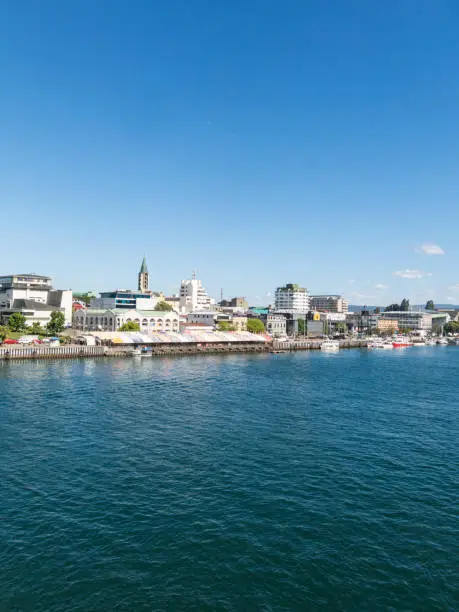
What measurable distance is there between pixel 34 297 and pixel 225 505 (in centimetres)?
15263

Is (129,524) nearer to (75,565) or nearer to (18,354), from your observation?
A: (75,565)

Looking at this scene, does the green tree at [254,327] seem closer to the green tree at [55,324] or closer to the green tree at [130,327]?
the green tree at [130,327]

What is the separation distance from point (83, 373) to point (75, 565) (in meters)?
64.4

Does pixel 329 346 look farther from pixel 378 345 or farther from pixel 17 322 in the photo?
pixel 17 322

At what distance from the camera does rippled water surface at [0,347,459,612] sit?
20.7 metres

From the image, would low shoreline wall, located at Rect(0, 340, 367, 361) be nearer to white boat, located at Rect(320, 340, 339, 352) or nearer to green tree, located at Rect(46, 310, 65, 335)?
white boat, located at Rect(320, 340, 339, 352)

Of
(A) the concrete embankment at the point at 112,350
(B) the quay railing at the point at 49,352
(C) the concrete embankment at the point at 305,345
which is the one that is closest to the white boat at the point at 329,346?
(C) the concrete embankment at the point at 305,345

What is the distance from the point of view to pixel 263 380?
8350cm

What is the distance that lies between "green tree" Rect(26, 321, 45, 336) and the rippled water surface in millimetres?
76968

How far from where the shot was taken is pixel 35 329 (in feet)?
440

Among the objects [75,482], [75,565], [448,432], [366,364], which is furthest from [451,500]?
[366,364]

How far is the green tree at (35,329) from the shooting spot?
433ft

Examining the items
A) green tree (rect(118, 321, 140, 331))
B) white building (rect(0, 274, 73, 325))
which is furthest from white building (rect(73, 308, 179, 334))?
white building (rect(0, 274, 73, 325))

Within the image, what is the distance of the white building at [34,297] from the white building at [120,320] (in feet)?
22.6
